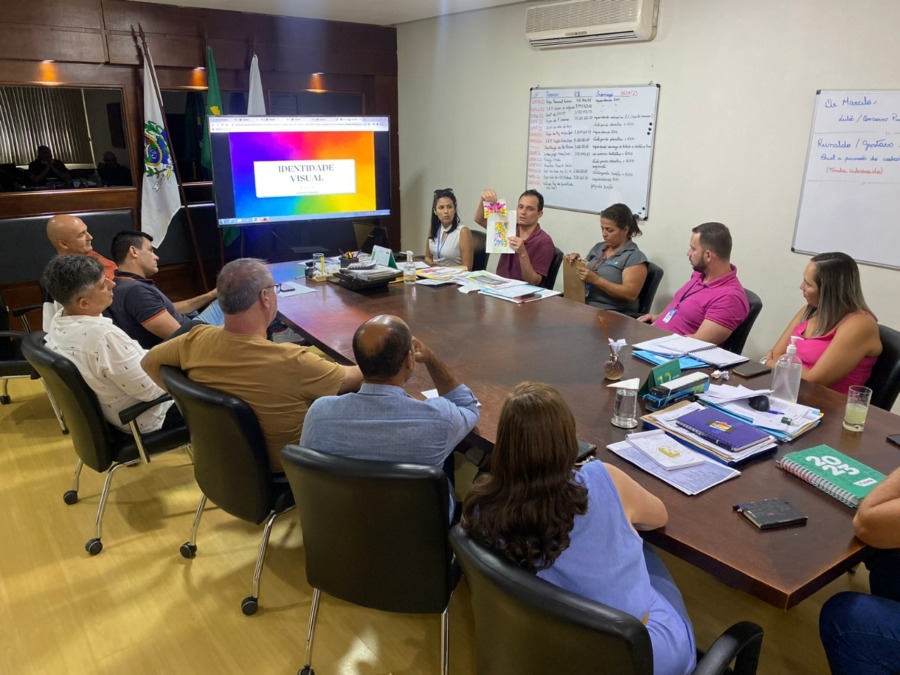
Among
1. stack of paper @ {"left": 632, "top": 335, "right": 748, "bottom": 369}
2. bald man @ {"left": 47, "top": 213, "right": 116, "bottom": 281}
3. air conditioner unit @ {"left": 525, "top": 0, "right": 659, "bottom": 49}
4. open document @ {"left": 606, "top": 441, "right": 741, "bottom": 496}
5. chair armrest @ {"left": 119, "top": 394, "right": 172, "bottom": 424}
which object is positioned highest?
air conditioner unit @ {"left": 525, "top": 0, "right": 659, "bottom": 49}

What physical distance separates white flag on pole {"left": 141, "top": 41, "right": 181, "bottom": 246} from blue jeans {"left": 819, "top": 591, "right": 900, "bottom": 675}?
191 inches

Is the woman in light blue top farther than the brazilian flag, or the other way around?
the brazilian flag

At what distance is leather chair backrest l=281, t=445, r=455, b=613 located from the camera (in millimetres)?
1433

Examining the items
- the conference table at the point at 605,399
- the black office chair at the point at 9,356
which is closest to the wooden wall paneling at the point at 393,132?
the conference table at the point at 605,399

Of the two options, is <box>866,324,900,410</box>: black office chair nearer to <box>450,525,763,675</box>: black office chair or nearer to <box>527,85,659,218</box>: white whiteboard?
<box>450,525,763,675</box>: black office chair

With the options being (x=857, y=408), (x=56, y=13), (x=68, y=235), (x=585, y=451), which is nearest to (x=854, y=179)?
(x=857, y=408)

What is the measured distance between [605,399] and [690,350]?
0.61m

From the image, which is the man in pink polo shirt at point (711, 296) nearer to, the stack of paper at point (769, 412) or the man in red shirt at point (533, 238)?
the stack of paper at point (769, 412)

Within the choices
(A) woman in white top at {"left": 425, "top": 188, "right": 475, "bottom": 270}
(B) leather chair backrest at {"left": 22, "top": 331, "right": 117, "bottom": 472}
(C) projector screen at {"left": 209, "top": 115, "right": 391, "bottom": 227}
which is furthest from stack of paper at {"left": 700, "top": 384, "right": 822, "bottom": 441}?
(C) projector screen at {"left": 209, "top": 115, "right": 391, "bottom": 227}

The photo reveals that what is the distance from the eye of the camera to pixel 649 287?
3635 mm

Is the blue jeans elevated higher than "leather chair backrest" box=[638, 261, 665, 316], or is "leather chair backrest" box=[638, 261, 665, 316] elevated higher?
"leather chair backrest" box=[638, 261, 665, 316]

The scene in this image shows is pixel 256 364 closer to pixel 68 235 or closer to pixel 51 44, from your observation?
pixel 68 235

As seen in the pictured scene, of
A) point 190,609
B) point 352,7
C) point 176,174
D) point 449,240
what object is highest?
point 352,7

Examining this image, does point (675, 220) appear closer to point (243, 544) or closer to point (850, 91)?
point (850, 91)
